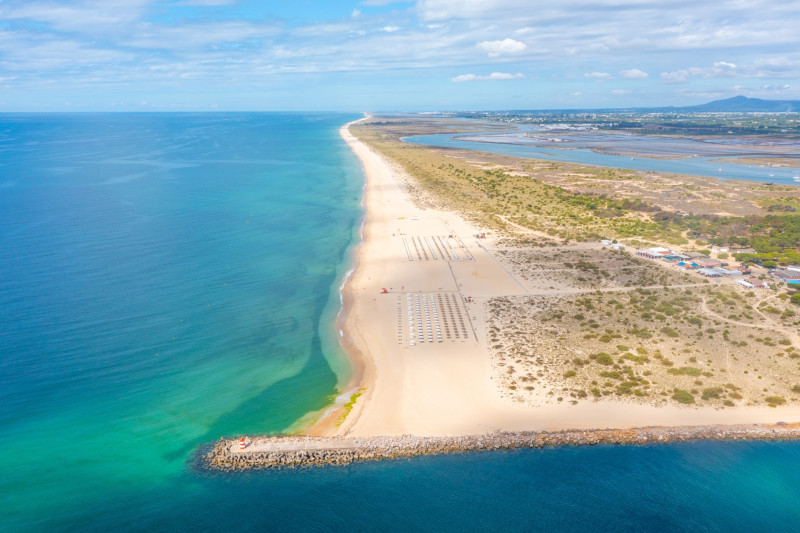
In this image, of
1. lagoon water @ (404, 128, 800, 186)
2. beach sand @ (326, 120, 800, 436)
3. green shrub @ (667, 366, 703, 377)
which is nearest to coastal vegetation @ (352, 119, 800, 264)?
lagoon water @ (404, 128, 800, 186)

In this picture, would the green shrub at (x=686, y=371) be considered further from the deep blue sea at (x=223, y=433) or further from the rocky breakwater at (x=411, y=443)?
the deep blue sea at (x=223, y=433)

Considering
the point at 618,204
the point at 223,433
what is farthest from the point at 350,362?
the point at 618,204

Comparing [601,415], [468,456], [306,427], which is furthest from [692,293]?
[306,427]

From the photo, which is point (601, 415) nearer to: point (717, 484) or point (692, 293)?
point (717, 484)

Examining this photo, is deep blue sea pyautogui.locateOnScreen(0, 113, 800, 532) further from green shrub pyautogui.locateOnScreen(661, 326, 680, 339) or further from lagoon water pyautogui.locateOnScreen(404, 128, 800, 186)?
lagoon water pyautogui.locateOnScreen(404, 128, 800, 186)

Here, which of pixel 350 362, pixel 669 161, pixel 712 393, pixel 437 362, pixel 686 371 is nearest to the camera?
pixel 712 393

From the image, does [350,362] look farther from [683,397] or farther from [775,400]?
[775,400]

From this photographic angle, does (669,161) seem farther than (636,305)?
Yes

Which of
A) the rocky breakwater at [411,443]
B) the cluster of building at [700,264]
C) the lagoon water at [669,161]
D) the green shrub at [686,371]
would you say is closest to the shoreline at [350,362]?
the rocky breakwater at [411,443]
